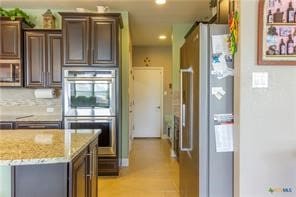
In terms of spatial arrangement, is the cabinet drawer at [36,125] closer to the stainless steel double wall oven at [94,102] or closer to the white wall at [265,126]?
the stainless steel double wall oven at [94,102]

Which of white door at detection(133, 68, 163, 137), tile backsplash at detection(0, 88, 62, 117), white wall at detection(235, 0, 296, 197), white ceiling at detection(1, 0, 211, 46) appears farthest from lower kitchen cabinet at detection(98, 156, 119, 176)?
white door at detection(133, 68, 163, 137)

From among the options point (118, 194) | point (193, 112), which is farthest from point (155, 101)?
point (193, 112)

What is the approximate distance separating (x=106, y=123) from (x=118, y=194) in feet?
3.64

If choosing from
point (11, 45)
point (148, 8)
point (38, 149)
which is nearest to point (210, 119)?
point (38, 149)

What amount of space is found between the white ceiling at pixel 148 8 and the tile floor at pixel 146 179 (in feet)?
8.81

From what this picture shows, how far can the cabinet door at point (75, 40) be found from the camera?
4.56m

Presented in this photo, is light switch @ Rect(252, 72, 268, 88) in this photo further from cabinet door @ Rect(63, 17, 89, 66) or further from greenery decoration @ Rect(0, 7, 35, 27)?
greenery decoration @ Rect(0, 7, 35, 27)

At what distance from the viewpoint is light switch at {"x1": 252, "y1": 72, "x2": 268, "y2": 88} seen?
231cm

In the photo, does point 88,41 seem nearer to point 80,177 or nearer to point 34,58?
point 34,58

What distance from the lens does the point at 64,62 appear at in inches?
180

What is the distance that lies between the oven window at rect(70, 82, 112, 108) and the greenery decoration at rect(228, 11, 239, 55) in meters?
2.47

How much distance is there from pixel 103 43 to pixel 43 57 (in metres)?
1.04

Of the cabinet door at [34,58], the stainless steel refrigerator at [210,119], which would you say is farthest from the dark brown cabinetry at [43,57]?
the stainless steel refrigerator at [210,119]

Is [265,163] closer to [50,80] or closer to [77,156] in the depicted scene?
[77,156]
